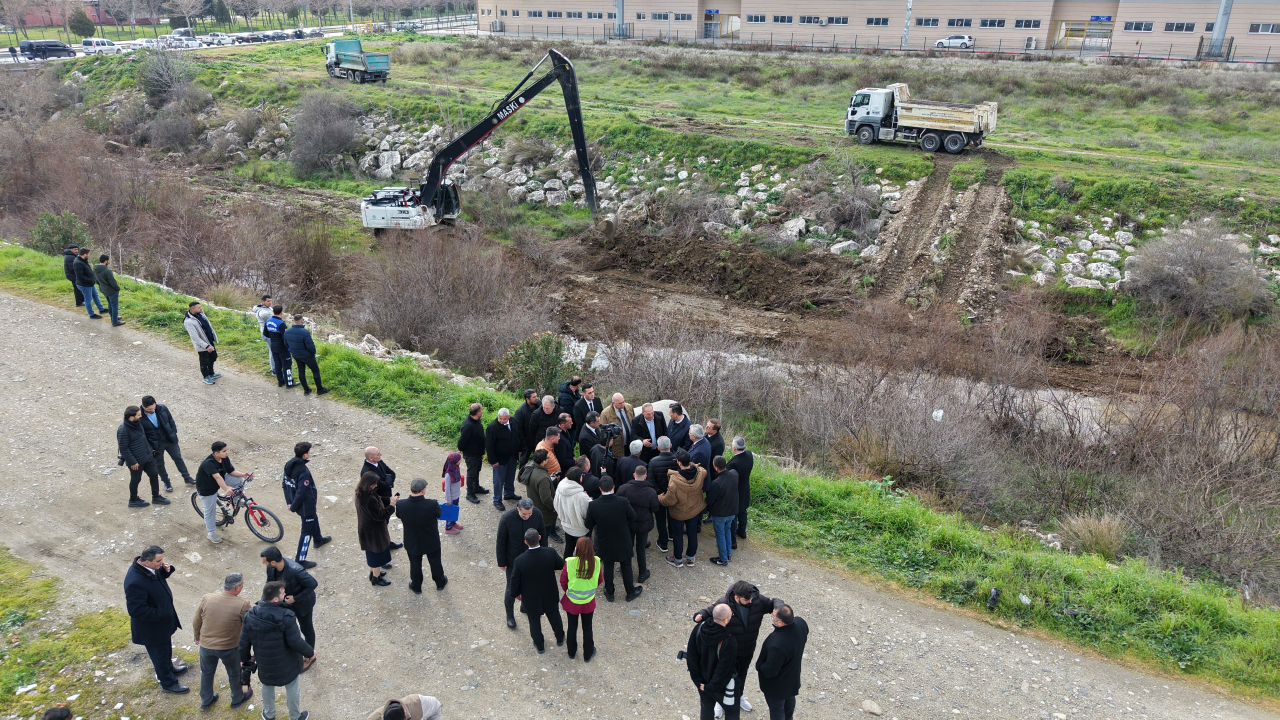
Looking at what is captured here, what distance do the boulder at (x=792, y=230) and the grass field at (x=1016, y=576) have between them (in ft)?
46.4

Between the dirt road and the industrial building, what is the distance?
54962mm

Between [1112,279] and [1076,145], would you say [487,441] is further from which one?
[1076,145]

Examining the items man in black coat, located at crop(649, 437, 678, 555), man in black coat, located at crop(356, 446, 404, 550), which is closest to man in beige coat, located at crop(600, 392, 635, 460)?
man in black coat, located at crop(649, 437, 678, 555)

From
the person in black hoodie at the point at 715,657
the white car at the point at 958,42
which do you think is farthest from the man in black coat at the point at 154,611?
the white car at the point at 958,42

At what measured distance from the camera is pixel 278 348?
1237 cm

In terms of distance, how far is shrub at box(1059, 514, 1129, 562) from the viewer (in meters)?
9.31

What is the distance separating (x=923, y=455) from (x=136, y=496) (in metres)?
10.8

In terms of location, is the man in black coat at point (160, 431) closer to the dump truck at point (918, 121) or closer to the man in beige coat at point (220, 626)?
the man in beige coat at point (220, 626)

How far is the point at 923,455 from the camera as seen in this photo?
1113 cm

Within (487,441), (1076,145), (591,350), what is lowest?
(591,350)

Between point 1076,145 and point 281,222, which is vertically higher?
point 1076,145

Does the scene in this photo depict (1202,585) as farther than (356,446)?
No

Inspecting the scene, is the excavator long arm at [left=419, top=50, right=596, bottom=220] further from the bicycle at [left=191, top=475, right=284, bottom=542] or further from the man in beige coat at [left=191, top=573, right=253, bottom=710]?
the man in beige coat at [left=191, top=573, right=253, bottom=710]

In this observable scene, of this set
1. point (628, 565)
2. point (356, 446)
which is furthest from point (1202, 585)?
point (356, 446)
